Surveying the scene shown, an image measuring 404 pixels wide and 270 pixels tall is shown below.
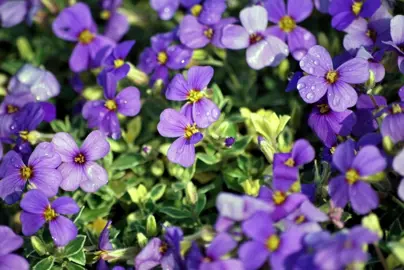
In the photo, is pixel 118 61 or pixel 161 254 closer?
pixel 161 254

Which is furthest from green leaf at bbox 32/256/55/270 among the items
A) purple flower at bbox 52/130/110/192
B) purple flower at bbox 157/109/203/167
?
purple flower at bbox 157/109/203/167

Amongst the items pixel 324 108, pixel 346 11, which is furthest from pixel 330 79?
pixel 346 11

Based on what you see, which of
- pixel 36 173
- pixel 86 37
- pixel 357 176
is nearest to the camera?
pixel 357 176

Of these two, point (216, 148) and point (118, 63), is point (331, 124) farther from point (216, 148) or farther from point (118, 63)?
point (118, 63)

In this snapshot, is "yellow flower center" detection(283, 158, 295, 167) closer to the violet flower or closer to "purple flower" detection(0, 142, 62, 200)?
"purple flower" detection(0, 142, 62, 200)

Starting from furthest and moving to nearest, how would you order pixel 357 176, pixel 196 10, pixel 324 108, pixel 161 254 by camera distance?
pixel 196 10, pixel 324 108, pixel 161 254, pixel 357 176

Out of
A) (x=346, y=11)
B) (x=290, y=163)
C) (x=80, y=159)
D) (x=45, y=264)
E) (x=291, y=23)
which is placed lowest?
(x=45, y=264)

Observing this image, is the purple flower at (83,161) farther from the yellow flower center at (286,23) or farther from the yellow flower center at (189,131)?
the yellow flower center at (286,23)
